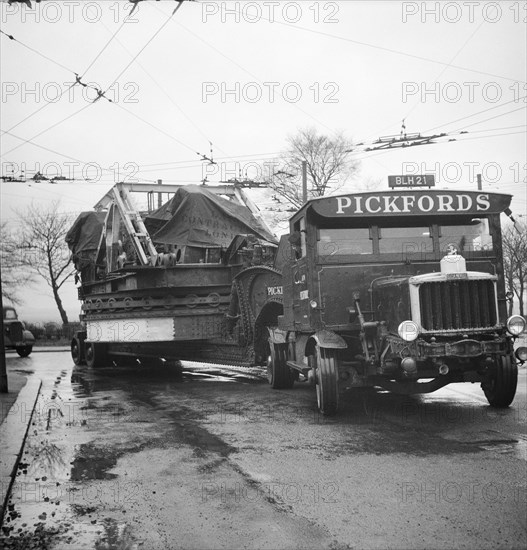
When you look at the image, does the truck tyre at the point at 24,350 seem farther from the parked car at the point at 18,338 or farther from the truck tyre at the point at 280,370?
the truck tyre at the point at 280,370

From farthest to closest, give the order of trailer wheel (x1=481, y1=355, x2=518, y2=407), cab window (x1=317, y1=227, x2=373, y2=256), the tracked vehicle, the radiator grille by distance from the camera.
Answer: the tracked vehicle
cab window (x1=317, y1=227, x2=373, y2=256)
trailer wheel (x1=481, y1=355, x2=518, y2=407)
the radiator grille

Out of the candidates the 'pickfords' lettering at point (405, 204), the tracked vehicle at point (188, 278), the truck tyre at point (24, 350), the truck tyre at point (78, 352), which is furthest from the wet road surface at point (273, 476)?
the truck tyre at point (24, 350)

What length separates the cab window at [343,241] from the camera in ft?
30.2

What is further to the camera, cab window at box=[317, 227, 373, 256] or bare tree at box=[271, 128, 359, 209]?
bare tree at box=[271, 128, 359, 209]

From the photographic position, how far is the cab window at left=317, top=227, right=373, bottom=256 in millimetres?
9195

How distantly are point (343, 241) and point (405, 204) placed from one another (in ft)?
3.20

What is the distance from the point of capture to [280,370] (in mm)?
11695

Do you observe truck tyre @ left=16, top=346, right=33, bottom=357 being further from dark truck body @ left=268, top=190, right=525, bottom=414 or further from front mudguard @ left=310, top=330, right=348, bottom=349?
front mudguard @ left=310, top=330, right=348, bottom=349

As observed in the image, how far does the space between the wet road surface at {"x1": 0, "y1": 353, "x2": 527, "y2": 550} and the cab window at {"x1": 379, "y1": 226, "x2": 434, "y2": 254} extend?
7.29 feet

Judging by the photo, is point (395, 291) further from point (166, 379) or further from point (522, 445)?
point (166, 379)

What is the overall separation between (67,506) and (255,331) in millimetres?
7913

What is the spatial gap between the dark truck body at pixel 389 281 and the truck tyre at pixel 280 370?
6.14 feet

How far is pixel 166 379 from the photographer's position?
47.3 feet

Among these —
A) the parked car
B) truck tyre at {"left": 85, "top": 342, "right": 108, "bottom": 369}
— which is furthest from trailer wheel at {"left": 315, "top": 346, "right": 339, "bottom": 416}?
the parked car
